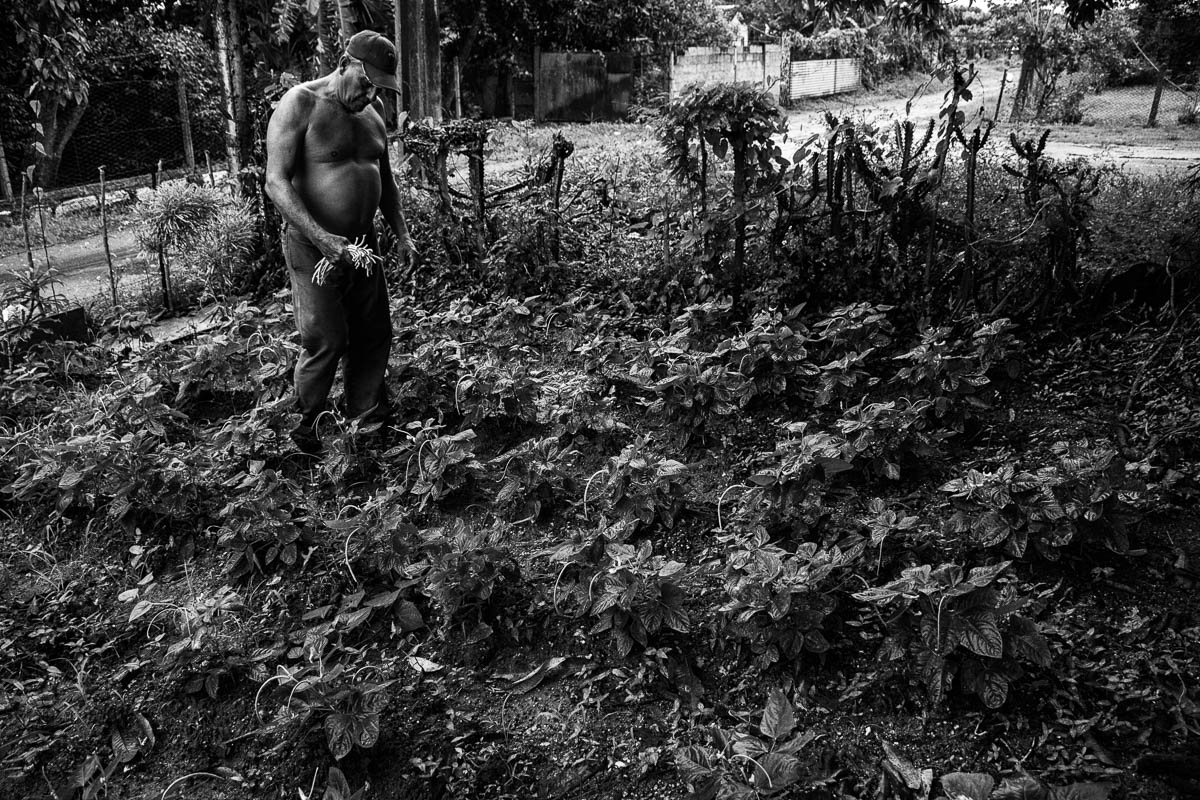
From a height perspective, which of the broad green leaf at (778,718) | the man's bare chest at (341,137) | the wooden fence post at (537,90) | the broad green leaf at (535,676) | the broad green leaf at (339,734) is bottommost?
the broad green leaf at (535,676)

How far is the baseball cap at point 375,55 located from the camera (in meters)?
4.01

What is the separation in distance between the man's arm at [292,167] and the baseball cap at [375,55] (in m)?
0.30

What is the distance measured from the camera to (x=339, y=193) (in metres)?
4.24

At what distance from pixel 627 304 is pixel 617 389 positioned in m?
1.21

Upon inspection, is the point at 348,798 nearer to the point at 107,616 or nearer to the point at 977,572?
the point at 107,616

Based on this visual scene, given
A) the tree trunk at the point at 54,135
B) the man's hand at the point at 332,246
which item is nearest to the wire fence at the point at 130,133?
the tree trunk at the point at 54,135

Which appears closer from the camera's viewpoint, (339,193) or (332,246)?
(332,246)

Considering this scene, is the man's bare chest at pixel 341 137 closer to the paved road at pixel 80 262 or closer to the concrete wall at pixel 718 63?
the paved road at pixel 80 262

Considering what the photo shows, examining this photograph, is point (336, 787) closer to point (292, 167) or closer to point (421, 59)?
point (292, 167)

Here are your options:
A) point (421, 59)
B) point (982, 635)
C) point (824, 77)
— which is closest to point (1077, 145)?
point (421, 59)

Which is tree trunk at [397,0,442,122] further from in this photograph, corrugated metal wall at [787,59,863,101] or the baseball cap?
corrugated metal wall at [787,59,863,101]

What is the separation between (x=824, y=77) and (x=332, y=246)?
23687 mm

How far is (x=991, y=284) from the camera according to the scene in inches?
203

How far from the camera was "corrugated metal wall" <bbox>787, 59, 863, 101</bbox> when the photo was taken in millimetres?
23938
